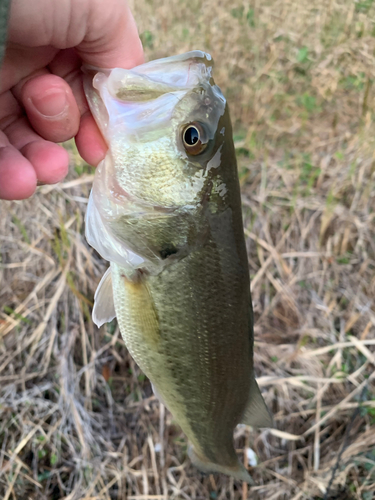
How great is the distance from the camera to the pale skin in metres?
1.04

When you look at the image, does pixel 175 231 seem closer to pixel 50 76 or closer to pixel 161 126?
pixel 161 126

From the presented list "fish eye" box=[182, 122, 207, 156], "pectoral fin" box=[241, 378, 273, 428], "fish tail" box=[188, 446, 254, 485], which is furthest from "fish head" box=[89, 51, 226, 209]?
"fish tail" box=[188, 446, 254, 485]

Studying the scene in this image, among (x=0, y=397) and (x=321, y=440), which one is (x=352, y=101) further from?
(x=0, y=397)

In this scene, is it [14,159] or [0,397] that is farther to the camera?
[0,397]

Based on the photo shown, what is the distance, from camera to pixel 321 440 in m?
2.22

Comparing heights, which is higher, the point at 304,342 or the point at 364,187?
the point at 364,187

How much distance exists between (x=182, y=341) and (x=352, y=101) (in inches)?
108

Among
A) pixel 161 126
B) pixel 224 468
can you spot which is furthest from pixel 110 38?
pixel 224 468

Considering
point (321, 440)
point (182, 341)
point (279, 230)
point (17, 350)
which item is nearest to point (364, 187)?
point (279, 230)

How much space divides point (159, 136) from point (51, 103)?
0.43m

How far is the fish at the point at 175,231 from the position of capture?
1018mm

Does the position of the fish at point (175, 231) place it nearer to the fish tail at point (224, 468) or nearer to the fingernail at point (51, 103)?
the fingernail at point (51, 103)

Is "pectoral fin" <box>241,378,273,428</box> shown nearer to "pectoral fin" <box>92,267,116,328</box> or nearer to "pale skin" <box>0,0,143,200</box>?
"pectoral fin" <box>92,267,116,328</box>

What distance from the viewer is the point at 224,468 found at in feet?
5.20
